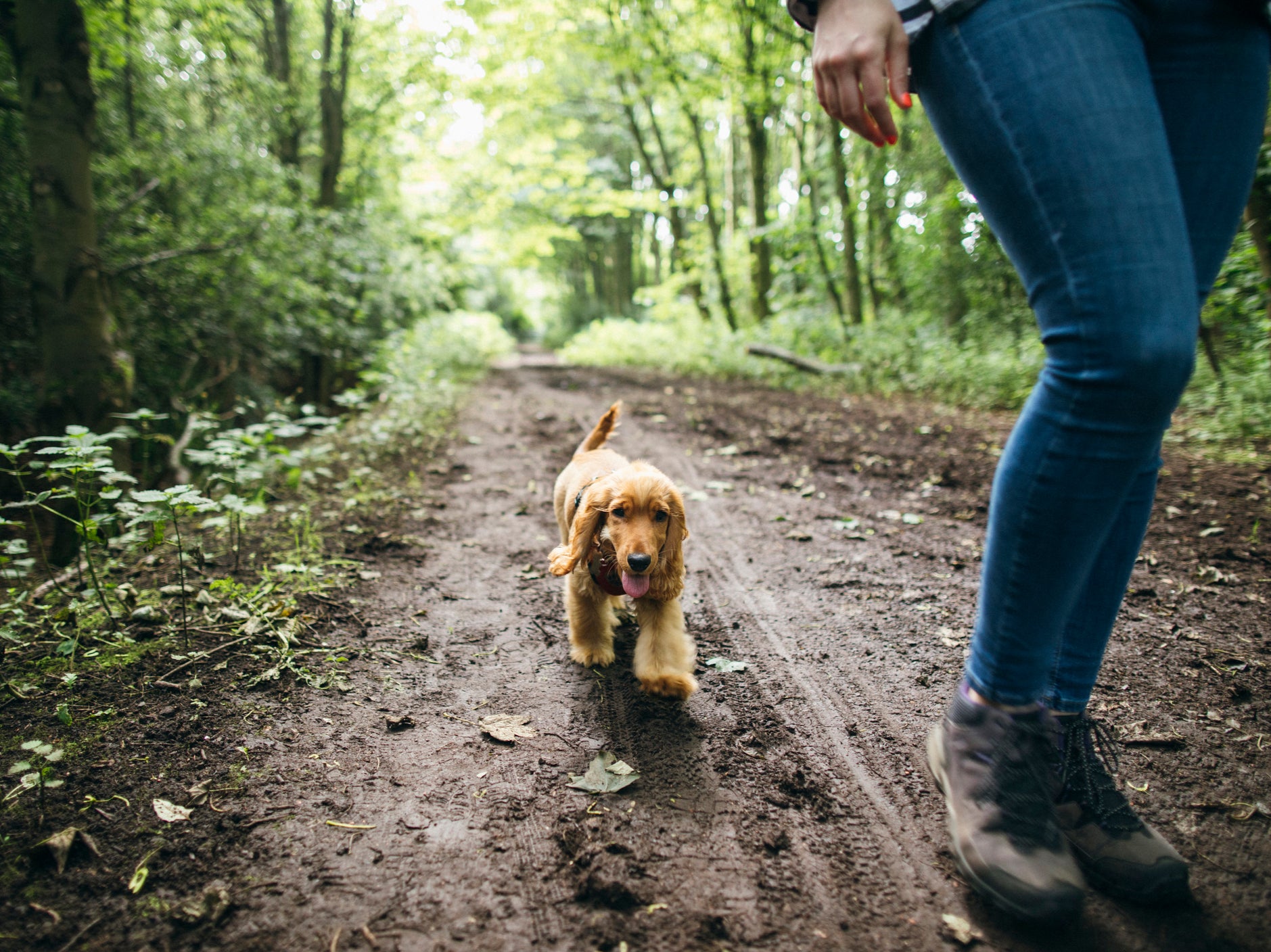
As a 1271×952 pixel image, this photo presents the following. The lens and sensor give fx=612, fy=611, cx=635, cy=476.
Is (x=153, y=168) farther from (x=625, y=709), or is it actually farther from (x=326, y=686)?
(x=625, y=709)

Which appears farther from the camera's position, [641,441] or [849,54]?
[641,441]

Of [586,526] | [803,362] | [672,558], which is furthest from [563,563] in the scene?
[803,362]

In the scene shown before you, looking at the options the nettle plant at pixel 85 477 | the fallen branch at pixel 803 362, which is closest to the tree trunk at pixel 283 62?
the fallen branch at pixel 803 362

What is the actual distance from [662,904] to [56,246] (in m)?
5.57

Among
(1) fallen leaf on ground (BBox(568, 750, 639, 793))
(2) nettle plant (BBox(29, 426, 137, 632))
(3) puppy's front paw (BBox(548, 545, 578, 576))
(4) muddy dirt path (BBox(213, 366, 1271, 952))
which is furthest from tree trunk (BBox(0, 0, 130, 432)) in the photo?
(1) fallen leaf on ground (BBox(568, 750, 639, 793))

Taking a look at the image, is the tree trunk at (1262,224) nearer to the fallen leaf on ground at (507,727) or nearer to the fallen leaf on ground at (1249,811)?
the fallen leaf on ground at (1249,811)

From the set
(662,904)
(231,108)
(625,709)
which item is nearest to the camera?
(662,904)

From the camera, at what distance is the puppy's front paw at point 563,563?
2.20m

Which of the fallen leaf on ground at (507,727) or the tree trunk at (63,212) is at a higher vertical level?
the tree trunk at (63,212)

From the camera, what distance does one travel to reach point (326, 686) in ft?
7.04

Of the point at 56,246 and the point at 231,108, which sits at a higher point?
the point at 231,108

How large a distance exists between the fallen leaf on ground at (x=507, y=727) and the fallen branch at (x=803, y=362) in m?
8.90

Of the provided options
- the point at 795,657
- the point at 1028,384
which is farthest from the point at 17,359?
the point at 1028,384

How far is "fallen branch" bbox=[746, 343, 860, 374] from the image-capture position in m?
9.84
